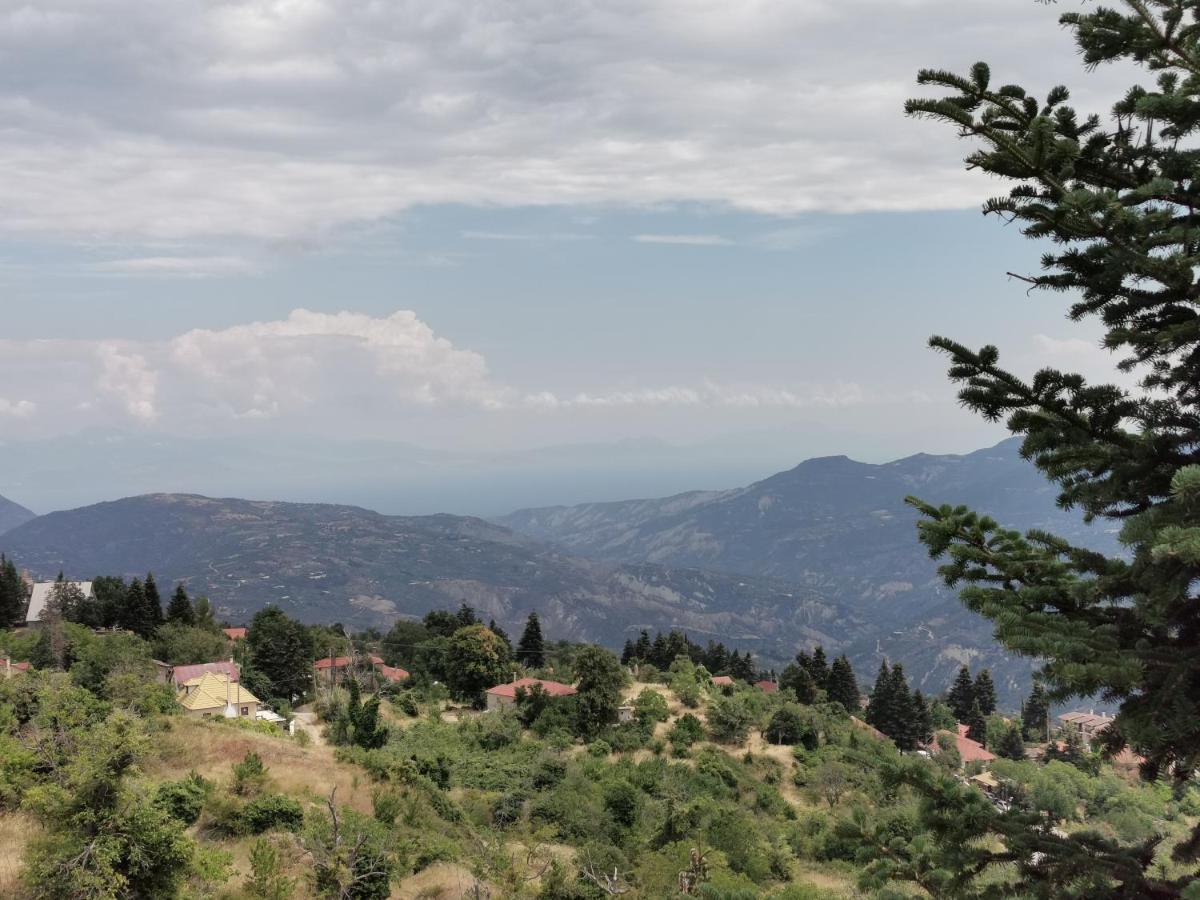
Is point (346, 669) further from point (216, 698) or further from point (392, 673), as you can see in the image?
point (216, 698)

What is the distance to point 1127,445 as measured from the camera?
6.02m

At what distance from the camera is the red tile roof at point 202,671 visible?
42.2m

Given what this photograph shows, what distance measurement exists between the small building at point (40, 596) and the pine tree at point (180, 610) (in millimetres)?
9512

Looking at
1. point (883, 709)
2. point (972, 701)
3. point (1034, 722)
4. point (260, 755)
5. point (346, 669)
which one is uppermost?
point (260, 755)

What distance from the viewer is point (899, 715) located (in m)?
55.9

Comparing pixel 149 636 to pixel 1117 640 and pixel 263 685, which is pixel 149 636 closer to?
pixel 263 685

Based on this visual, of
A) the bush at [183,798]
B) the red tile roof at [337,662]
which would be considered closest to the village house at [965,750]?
the red tile roof at [337,662]

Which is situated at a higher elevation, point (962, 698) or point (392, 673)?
point (392, 673)

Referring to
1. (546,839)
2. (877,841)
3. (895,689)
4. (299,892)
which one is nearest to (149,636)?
(546,839)

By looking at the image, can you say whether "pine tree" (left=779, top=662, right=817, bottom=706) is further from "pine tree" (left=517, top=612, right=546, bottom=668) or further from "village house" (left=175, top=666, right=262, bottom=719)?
"village house" (left=175, top=666, right=262, bottom=719)

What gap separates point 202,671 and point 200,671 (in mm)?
99

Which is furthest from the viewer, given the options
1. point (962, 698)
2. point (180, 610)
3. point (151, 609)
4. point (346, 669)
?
point (962, 698)

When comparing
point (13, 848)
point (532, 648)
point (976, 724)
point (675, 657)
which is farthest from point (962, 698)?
point (13, 848)

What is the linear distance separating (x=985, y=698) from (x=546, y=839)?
220 ft
